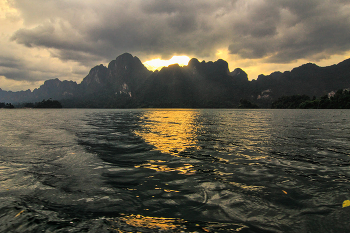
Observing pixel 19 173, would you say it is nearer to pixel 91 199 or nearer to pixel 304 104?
pixel 91 199

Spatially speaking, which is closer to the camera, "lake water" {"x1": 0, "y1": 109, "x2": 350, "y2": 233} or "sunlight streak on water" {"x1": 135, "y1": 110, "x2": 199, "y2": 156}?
"lake water" {"x1": 0, "y1": 109, "x2": 350, "y2": 233}

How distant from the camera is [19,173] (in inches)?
249

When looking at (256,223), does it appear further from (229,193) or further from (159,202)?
(159,202)

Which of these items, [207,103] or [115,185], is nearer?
[115,185]

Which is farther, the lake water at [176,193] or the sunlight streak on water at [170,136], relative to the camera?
the sunlight streak on water at [170,136]

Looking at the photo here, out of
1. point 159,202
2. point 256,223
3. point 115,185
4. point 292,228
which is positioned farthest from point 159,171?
point 292,228

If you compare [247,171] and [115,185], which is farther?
[247,171]

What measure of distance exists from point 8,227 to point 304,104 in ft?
467

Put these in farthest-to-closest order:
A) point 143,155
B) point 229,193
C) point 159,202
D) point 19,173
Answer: point 143,155 < point 19,173 < point 229,193 < point 159,202

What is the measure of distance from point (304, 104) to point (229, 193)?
139m

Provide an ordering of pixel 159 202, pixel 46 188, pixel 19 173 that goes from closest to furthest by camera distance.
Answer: pixel 159 202 < pixel 46 188 < pixel 19 173

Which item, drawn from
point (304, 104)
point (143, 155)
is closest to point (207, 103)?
point (304, 104)

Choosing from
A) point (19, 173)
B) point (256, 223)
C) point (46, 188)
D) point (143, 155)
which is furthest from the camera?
point (143, 155)

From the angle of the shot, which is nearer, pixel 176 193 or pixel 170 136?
pixel 176 193
